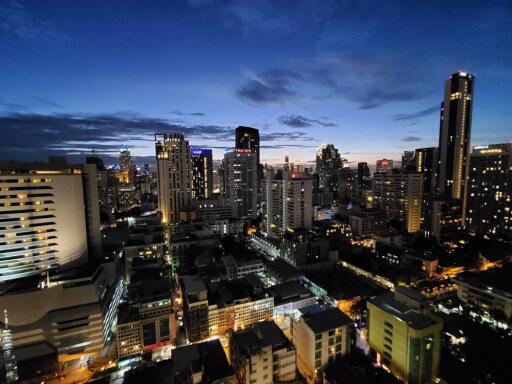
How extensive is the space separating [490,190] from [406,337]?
48.7 m

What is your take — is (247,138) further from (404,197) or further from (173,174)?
(404,197)

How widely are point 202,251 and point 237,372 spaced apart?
26181mm

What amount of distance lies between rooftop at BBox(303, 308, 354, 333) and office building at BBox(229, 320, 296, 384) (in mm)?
2564

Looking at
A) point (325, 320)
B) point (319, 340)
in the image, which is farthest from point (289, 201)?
point (319, 340)

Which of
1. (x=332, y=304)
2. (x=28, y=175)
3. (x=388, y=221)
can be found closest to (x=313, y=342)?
(x=332, y=304)

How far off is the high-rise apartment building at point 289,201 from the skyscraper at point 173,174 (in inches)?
936

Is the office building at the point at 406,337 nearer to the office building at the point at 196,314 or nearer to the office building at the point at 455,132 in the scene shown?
the office building at the point at 196,314

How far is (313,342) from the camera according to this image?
824 inches

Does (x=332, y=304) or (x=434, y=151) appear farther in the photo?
(x=434, y=151)

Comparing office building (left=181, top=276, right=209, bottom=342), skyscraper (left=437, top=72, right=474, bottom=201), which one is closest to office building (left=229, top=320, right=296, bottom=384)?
office building (left=181, top=276, right=209, bottom=342)

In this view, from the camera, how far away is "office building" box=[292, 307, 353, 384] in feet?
69.5

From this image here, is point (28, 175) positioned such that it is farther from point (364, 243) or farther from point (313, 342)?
point (364, 243)

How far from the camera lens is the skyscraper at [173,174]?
6700 cm

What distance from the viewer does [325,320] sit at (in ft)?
73.9
